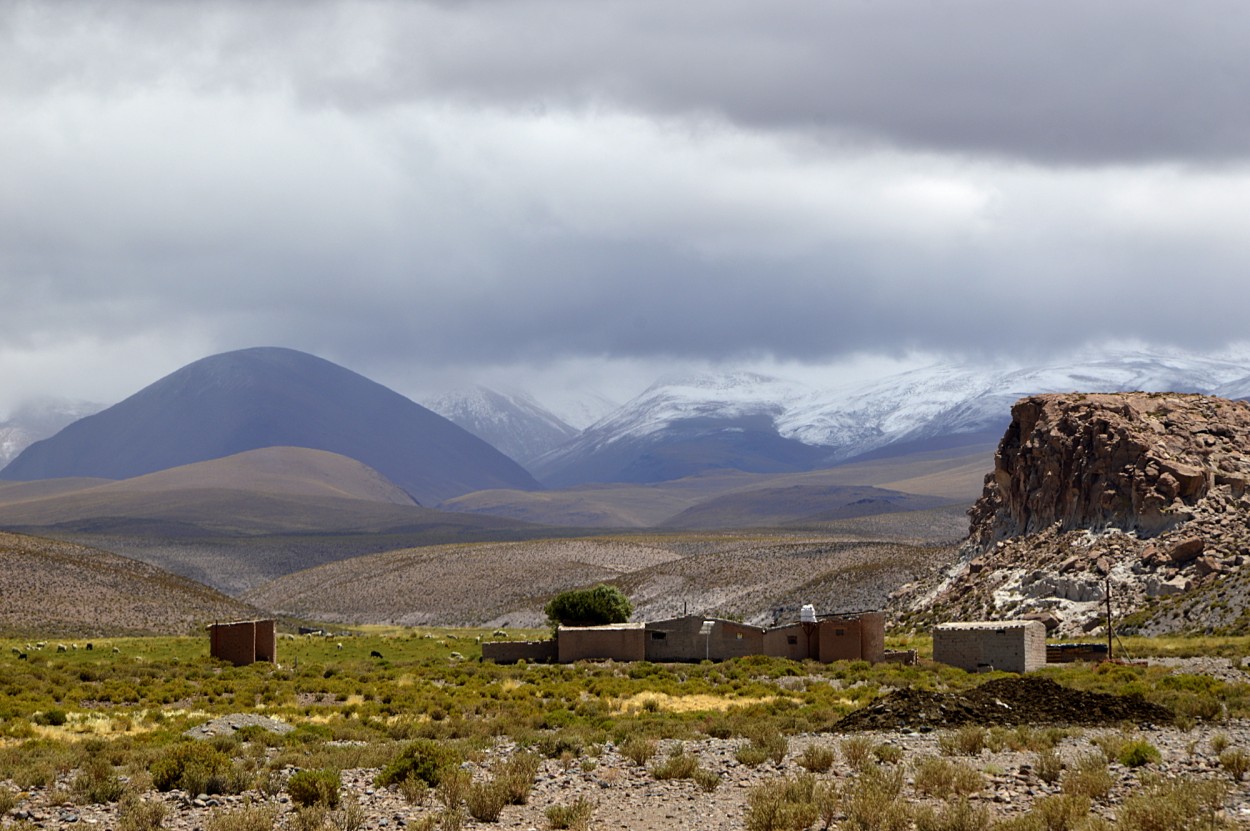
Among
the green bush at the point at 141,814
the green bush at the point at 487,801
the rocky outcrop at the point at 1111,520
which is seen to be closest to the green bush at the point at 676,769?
the green bush at the point at 487,801

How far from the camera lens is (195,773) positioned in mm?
23234

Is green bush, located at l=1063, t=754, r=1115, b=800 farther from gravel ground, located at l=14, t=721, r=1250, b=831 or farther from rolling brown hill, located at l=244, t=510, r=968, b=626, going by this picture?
rolling brown hill, located at l=244, t=510, r=968, b=626

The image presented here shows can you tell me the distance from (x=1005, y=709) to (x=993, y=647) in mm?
19302

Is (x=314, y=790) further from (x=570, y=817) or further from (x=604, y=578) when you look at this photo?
(x=604, y=578)

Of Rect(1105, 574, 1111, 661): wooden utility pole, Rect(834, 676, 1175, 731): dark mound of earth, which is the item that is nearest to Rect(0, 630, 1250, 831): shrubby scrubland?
Rect(834, 676, 1175, 731): dark mound of earth

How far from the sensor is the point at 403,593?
482ft

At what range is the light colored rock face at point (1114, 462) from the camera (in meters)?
78.1

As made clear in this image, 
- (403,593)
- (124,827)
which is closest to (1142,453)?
(124,827)

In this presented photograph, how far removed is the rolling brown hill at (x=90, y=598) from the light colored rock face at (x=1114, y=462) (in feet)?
175

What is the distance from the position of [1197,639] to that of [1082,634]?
24.6 ft

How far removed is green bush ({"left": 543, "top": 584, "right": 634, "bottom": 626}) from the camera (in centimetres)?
8369

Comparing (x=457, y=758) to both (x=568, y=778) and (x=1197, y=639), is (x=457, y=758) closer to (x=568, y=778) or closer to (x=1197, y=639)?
(x=568, y=778)

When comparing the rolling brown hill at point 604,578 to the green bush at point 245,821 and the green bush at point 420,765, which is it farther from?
the green bush at point 245,821

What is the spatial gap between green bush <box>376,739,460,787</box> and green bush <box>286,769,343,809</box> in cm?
137
